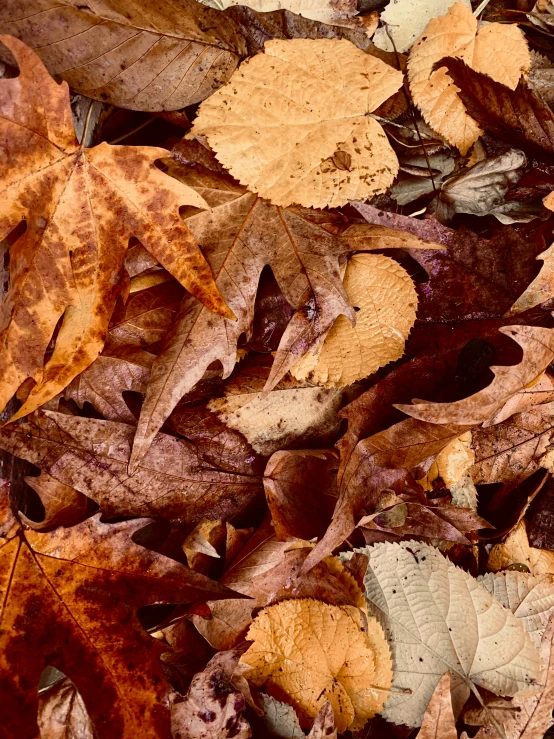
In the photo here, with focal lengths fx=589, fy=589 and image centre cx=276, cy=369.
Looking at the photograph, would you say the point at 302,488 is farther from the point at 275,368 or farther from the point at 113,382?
the point at 113,382

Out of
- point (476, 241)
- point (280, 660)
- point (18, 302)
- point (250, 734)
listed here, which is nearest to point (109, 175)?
point (18, 302)

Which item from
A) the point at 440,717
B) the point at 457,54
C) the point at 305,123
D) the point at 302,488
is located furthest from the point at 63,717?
the point at 457,54

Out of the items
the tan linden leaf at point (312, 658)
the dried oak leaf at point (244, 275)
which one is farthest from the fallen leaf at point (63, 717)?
the dried oak leaf at point (244, 275)

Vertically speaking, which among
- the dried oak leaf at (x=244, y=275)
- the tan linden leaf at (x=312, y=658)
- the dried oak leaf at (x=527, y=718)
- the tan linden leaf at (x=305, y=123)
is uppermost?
the tan linden leaf at (x=305, y=123)

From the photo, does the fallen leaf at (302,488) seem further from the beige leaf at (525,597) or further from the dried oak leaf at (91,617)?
the beige leaf at (525,597)

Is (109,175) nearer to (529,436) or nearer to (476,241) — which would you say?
(476,241)

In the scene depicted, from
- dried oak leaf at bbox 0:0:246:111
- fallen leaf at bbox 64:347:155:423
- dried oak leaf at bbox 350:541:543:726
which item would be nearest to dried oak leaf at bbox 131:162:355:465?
fallen leaf at bbox 64:347:155:423

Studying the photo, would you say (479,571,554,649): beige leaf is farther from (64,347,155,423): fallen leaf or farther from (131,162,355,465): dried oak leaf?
(64,347,155,423): fallen leaf
